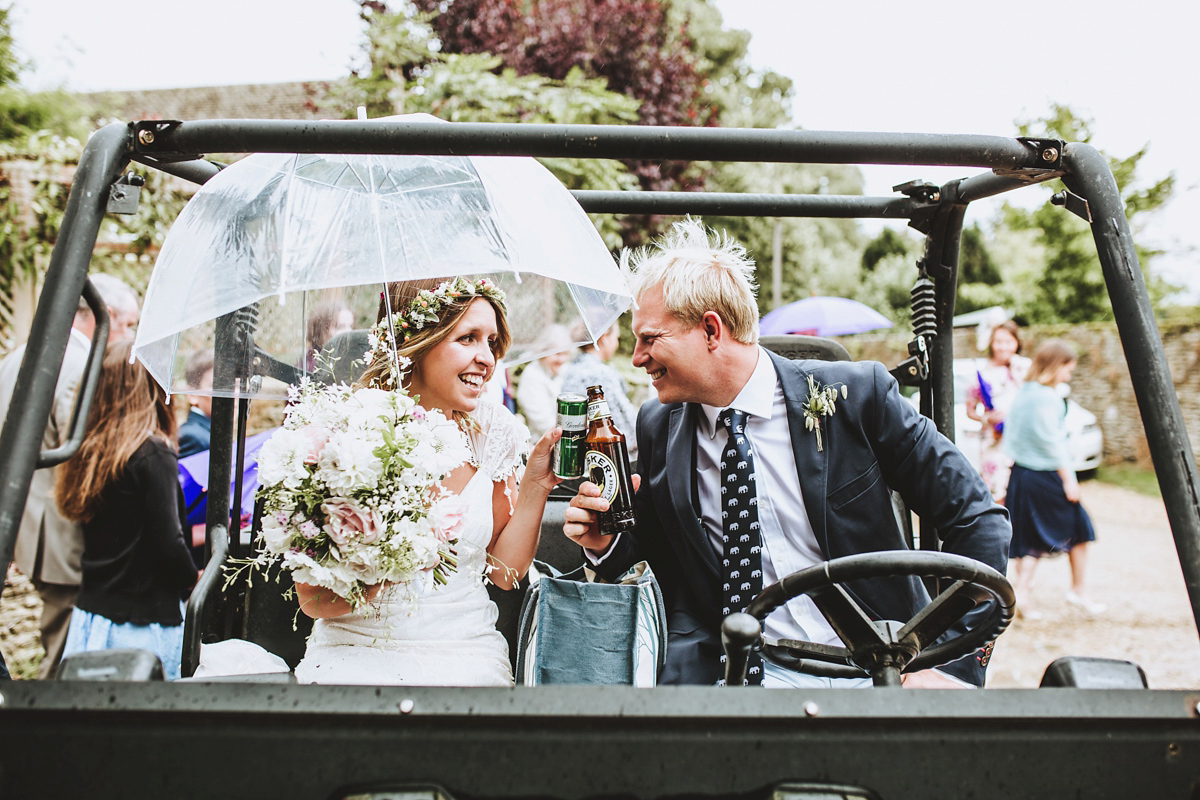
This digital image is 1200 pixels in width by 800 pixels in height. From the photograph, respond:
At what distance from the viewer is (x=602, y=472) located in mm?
2252

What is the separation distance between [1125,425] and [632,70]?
9.79 meters

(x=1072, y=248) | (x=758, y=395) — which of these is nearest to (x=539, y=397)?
(x=758, y=395)

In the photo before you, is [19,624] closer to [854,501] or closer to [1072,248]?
[854,501]

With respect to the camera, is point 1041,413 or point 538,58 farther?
point 538,58

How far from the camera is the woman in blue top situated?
5.69m

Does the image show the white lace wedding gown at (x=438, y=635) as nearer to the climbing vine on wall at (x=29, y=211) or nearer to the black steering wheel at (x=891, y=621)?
the black steering wheel at (x=891, y=621)

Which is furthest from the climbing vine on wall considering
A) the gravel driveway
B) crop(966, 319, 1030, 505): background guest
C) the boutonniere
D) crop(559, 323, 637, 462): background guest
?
the gravel driveway

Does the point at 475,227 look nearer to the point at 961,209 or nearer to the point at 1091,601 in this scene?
the point at 961,209

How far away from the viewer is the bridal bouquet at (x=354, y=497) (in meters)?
1.76

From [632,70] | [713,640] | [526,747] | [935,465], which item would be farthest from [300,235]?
[632,70]

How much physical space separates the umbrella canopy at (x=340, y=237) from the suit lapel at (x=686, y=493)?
1.98ft

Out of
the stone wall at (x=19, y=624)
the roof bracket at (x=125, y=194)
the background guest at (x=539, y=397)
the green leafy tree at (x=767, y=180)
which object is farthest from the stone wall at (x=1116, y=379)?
the roof bracket at (x=125, y=194)

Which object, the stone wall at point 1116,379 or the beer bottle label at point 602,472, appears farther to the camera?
the stone wall at point 1116,379

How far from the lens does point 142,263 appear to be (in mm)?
6059
